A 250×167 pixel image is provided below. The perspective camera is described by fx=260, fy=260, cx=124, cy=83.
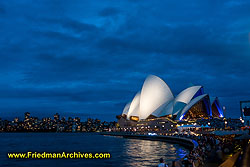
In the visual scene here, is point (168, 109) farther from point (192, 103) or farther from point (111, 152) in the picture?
point (111, 152)

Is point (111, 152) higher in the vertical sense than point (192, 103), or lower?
lower

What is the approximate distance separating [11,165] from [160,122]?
53.0 m

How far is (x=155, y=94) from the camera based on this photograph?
70312 millimetres

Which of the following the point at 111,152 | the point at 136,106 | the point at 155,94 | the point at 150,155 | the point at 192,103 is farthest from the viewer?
the point at 136,106

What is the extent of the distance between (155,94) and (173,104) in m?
5.47

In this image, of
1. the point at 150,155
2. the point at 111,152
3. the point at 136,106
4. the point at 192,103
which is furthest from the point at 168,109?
the point at 150,155

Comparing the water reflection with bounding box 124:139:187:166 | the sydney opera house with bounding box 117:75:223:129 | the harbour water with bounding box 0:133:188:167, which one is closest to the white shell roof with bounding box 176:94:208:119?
the sydney opera house with bounding box 117:75:223:129

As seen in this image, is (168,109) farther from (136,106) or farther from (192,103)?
(136,106)

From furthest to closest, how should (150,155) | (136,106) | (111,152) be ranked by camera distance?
(136,106) < (111,152) < (150,155)

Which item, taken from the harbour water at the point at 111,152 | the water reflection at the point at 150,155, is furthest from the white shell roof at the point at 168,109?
the water reflection at the point at 150,155

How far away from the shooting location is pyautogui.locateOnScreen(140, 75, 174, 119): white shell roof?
70188 mm

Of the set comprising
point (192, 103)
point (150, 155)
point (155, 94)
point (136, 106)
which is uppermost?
point (155, 94)

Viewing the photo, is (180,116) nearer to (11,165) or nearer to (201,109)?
(201,109)

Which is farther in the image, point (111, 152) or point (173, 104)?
point (173, 104)
